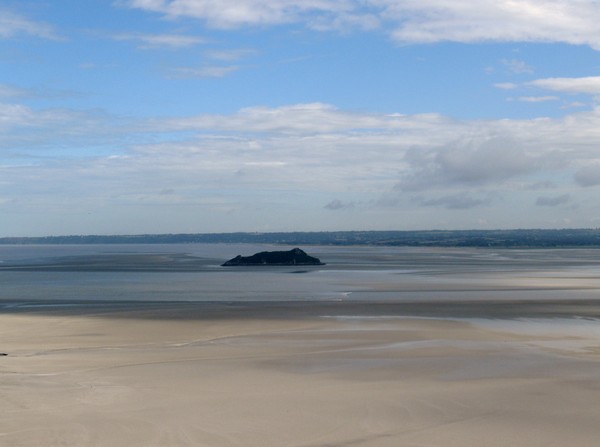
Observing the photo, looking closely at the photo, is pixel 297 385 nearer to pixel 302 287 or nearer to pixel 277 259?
pixel 302 287

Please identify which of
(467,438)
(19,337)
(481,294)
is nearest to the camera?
(467,438)

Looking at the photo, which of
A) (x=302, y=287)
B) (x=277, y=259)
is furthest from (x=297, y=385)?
(x=277, y=259)

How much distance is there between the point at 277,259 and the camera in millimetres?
86750

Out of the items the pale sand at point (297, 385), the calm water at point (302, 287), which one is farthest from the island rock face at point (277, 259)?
the pale sand at point (297, 385)

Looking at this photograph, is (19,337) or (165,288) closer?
(19,337)

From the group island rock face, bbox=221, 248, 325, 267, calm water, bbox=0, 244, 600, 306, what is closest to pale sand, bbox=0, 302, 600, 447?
calm water, bbox=0, 244, 600, 306

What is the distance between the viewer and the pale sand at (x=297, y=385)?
39.8 ft

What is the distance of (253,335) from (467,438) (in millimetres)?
14197

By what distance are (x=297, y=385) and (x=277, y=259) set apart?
70658mm

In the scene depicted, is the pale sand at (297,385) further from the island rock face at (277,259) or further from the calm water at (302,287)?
the island rock face at (277,259)

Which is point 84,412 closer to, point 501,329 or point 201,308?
point 501,329

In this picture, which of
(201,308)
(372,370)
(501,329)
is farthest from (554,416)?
(201,308)

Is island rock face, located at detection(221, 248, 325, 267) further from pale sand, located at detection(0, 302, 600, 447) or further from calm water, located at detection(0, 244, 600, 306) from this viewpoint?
pale sand, located at detection(0, 302, 600, 447)

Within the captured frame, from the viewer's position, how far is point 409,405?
14227mm
